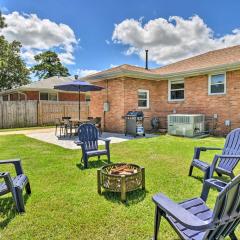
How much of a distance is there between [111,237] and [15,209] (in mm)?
1697

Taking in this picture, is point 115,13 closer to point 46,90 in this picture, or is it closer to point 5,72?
point 46,90

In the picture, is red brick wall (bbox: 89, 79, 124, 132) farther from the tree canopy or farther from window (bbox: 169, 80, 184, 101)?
the tree canopy

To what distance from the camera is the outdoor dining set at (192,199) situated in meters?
1.87

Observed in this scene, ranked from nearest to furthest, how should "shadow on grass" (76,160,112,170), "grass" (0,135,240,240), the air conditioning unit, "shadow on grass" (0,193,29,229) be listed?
"grass" (0,135,240,240)
"shadow on grass" (0,193,29,229)
"shadow on grass" (76,160,112,170)
the air conditioning unit

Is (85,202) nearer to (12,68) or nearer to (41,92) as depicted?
(41,92)

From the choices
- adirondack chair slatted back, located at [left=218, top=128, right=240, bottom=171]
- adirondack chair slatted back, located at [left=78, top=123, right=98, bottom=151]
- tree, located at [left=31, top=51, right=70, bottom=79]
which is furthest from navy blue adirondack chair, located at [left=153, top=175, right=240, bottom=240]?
tree, located at [left=31, top=51, right=70, bottom=79]

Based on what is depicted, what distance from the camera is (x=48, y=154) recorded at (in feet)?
24.4

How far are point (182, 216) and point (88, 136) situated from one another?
14.8 feet

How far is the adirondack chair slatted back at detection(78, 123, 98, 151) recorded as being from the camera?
6176 millimetres

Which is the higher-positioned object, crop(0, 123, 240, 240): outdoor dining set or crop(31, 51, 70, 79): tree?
crop(31, 51, 70, 79): tree

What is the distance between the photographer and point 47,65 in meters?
44.4

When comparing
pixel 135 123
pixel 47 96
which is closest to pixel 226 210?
pixel 135 123

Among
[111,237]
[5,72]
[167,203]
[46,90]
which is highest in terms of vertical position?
[5,72]

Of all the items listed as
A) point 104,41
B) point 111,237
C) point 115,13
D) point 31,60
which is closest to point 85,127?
point 111,237
